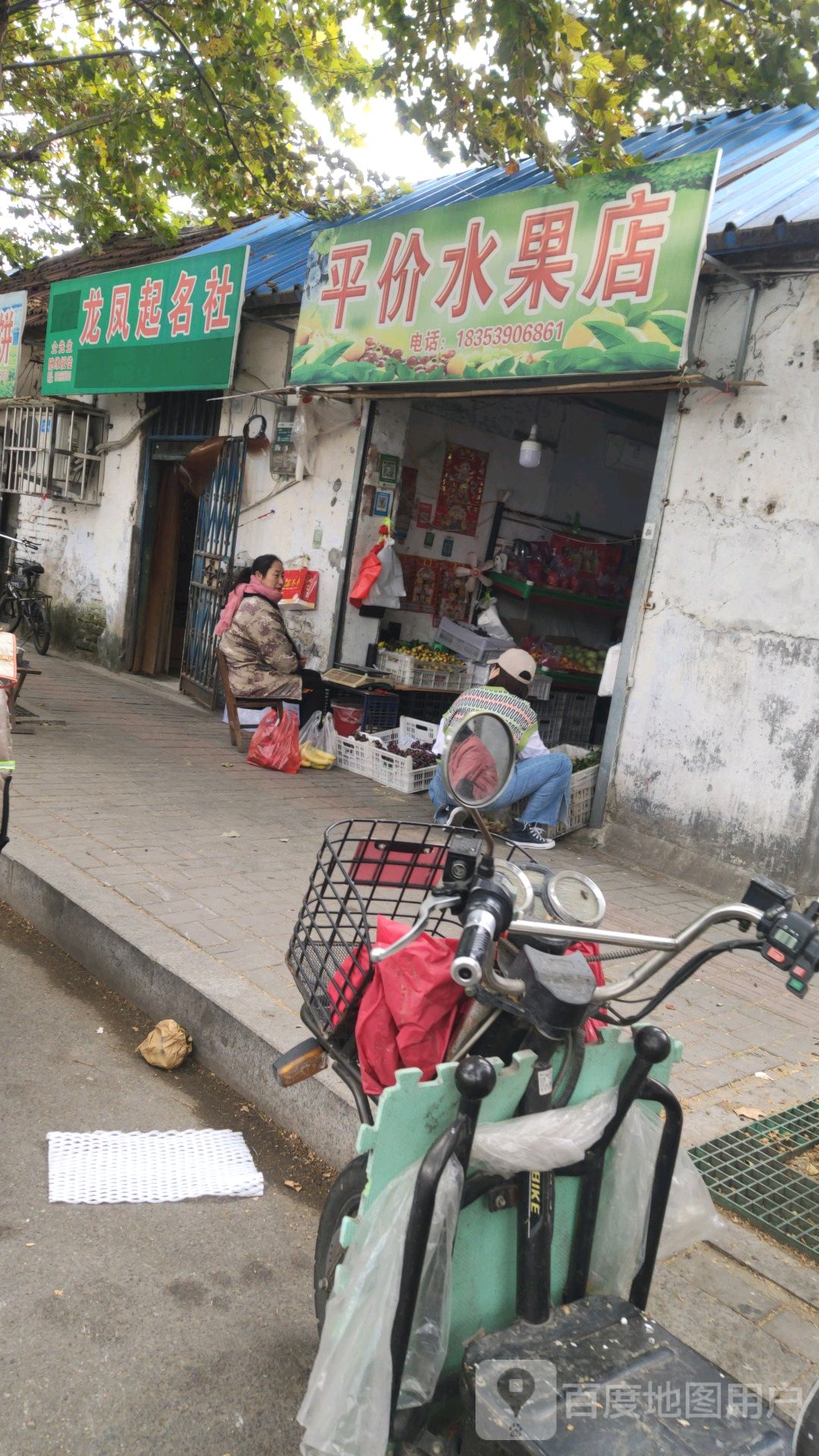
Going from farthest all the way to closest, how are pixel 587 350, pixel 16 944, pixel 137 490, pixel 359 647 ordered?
pixel 137 490 → pixel 359 647 → pixel 587 350 → pixel 16 944

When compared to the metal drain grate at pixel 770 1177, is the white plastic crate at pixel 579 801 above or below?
above

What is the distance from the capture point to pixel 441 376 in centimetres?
741

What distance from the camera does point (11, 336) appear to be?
42.8 feet

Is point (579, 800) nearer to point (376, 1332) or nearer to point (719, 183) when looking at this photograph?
point (719, 183)

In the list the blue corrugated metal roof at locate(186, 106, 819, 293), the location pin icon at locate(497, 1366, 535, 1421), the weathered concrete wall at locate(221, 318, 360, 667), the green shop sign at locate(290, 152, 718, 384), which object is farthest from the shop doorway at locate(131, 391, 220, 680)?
the location pin icon at locate(497, 1366, 535, 1421)

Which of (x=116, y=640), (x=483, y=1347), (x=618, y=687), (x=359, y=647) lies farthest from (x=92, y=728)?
(x=483, y=1347)

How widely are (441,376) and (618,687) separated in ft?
8.40

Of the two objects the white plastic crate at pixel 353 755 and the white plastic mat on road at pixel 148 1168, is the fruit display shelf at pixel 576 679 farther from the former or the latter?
the white plastic mat on road at pixel 148 1168

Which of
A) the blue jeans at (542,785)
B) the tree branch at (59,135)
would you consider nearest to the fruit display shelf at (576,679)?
the blue jeans at (542,785)

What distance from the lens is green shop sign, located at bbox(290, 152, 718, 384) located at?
235 inches

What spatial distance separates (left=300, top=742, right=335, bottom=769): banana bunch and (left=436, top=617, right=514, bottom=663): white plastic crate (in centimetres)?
189

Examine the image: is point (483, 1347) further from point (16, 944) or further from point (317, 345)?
point (317, 345)

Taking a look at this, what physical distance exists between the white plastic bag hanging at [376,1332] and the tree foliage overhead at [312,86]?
21.2 ft

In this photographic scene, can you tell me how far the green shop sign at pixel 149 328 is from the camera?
9469 mm
